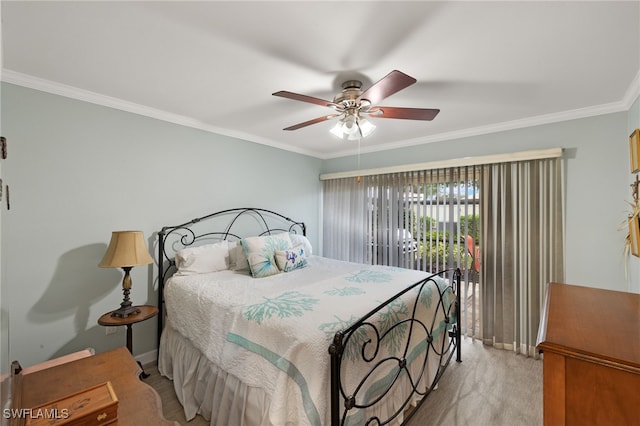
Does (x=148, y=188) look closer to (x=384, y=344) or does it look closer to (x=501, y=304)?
(x=384, y=344)

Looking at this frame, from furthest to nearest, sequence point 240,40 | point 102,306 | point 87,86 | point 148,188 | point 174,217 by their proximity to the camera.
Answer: point 174,217 < point 148,188 < point 102,306 < point 87,86 < point 240,40

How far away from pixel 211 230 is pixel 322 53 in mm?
2310

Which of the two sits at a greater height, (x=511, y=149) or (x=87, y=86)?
(x=87, y=86)

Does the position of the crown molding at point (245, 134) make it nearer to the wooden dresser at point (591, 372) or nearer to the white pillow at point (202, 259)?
the white pillow at point (202, 259)

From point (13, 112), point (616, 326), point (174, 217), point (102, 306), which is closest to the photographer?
point (616, 326)

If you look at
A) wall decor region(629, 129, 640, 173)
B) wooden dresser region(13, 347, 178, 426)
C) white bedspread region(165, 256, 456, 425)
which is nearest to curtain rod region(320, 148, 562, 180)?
wall decor region(629, 129, 640, 173)

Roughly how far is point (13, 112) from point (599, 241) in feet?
16.8

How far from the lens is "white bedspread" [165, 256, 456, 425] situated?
1.41m

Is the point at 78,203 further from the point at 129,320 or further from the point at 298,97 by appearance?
the point at 298,97

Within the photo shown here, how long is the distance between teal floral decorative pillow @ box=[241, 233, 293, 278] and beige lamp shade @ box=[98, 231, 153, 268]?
2.90 feet

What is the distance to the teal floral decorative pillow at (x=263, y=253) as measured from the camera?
272 cm

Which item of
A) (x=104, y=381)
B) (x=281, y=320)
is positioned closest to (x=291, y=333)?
(x=281, y=320)

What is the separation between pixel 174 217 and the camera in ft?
9.60

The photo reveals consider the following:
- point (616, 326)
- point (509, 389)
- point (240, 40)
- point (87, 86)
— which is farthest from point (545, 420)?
point (87, 86)
